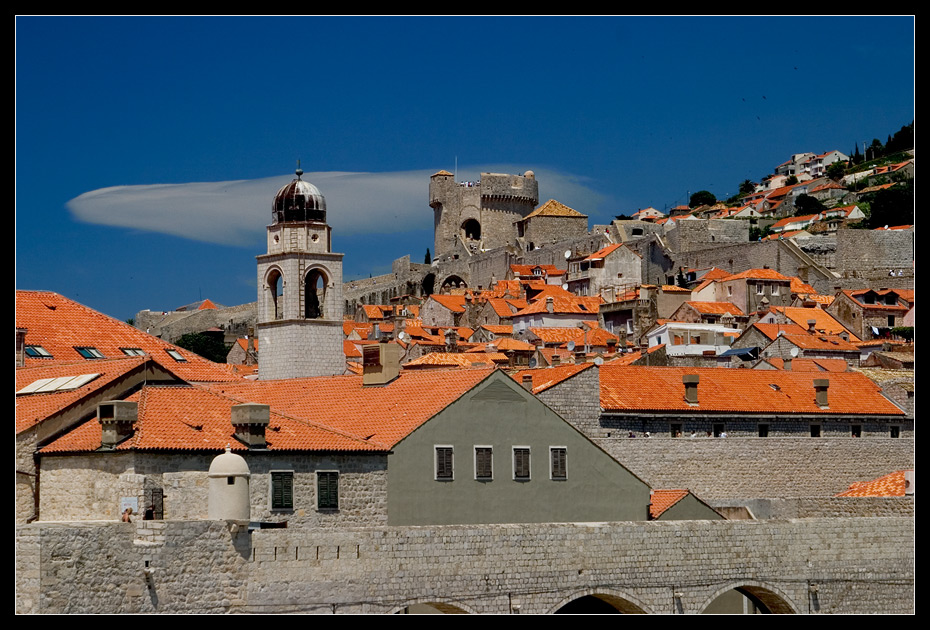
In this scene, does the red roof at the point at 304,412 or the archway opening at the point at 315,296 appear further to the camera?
the archway opening at the point at 315,296

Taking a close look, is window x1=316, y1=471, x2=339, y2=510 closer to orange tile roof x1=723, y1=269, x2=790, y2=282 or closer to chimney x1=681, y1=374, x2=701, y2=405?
chimney x1=681, y1=374, x2=701, y2=405

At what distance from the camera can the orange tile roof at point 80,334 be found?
34.5m

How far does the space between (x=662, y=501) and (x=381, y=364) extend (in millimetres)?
6132

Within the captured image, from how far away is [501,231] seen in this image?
431 feet

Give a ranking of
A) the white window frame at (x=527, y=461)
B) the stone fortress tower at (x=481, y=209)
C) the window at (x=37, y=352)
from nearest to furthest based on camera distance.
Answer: the white window frame at (x=527, y=461)
the window at (x=37, y=352)
the stone fortress tower at (x=481, y=209)

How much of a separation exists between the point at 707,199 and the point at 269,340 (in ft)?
469

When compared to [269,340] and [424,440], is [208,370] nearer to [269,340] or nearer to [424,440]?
[269,340]

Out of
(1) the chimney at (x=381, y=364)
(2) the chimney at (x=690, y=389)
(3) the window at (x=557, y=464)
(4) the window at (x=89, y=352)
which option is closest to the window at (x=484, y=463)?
(3) the window at (x=557, y=464)

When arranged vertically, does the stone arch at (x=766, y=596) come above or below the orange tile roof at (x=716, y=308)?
below

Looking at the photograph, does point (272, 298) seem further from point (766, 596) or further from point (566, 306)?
point (566, 306)

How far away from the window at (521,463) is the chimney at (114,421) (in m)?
7.80

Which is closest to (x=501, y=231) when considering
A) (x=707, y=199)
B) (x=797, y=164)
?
(x=707, y=199)

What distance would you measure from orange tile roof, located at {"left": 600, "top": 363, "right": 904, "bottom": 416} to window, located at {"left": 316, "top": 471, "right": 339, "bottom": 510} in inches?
494

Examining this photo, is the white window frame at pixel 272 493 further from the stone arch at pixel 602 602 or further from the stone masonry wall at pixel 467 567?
the stone arch at pixel 602 602
